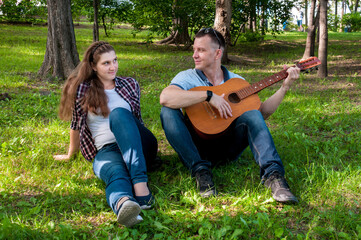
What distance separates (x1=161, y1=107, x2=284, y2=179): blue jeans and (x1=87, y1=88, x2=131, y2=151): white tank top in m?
0.44

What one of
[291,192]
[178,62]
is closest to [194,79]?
[291,192]

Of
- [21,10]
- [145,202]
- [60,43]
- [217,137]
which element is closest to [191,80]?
[217,137]

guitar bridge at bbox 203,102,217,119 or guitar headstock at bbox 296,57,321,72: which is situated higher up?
guitar headstock at bbox 296,57,321,72

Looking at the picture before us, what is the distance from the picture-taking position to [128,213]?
2.38 metres

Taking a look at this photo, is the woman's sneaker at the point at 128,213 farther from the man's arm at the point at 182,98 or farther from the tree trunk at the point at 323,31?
the tree trunk at the point at 323,31

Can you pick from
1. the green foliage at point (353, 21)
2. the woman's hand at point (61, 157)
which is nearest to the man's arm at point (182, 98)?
the woman's hand at point (61, 157)

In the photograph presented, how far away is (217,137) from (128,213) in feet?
3.89

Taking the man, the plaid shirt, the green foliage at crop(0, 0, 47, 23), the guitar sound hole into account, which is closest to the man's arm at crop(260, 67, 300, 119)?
the man

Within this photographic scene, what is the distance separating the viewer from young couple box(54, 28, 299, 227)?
2.79m

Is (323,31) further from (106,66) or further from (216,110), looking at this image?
(106,66)

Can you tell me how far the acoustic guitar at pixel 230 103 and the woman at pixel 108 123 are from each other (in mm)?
481

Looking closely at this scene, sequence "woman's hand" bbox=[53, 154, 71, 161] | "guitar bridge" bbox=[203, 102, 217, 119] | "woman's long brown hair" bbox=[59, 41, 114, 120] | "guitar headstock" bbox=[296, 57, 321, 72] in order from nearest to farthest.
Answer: "woman's long brown hair" bbox=[59, 41, 114, 120]
"guitar bridge" bbox=[203, 102, 217, 119]
"guitar headstock" bbox=[296, 57, 321, 72]
"woman's hand" bbox=[53, 154, 71, 161]

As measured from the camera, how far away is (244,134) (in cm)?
312

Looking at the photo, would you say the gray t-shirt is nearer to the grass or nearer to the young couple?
the young couple
